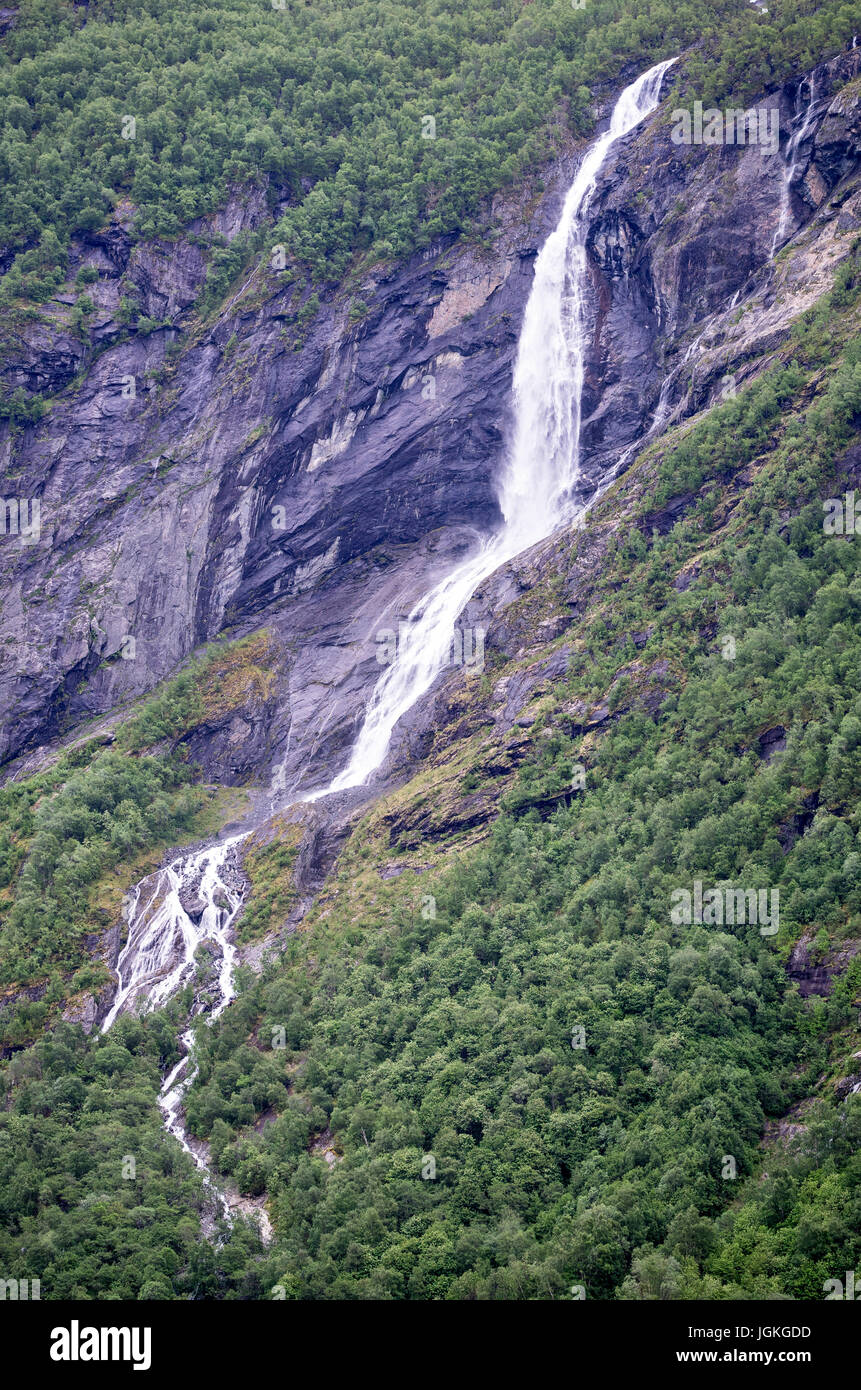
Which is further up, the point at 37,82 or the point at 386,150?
the point at 37,82

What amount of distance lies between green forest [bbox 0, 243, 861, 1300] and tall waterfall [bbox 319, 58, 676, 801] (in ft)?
40.7

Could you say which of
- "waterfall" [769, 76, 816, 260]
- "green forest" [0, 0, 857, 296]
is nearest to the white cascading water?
"green forest" [0, 0, 857, 296]

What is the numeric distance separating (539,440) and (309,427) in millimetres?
15039

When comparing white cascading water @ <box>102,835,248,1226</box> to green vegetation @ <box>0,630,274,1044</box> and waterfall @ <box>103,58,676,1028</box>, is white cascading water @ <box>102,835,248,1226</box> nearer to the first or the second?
waterfall @ <box>103,58,676,1028</box>

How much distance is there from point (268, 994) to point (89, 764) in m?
23.7

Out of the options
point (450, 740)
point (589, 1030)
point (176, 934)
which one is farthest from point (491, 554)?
point (589, 1030)

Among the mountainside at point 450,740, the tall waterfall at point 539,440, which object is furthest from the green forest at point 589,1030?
the tall waterfall at point 539,440

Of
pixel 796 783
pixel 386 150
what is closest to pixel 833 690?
pixel 796 783

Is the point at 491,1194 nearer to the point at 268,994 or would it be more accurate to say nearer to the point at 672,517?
the point at 268,994

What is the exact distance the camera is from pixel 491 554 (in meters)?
81.4

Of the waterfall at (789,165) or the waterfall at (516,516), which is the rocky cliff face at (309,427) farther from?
the waterfall at (516,516)

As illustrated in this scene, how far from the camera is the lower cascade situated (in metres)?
62.8

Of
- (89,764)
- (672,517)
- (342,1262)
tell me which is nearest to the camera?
(342,1262)

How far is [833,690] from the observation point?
50.6 meters
